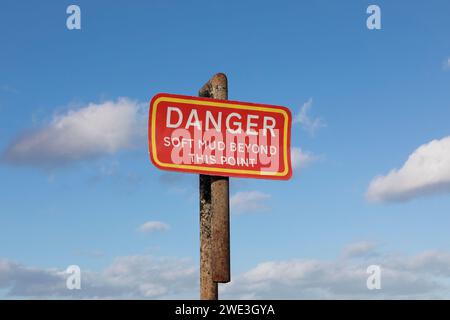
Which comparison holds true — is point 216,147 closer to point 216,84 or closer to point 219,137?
point 219,137

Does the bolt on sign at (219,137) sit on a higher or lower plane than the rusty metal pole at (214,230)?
higher

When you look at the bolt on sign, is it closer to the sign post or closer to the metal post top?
the sign post

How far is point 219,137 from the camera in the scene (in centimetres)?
906

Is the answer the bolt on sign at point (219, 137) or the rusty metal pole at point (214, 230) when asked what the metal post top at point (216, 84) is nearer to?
the rusty metal pole at point (214, 230)

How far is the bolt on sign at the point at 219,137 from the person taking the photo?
8.91 meters

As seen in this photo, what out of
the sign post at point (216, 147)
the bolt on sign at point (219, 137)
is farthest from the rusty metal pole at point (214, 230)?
the bolt on sign at point (219, 137)

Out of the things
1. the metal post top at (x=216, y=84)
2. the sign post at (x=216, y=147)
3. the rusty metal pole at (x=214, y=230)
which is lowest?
the rusty metal pole at (x=214, y=230)

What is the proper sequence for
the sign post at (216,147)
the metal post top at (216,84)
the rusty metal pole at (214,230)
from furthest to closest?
the metal post top at (216,84) < the sign post at (216,147) < the rusty metal pole at (214,230)

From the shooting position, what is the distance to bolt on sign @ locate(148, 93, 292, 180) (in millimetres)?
8906

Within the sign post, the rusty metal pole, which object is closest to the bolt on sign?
the sign post

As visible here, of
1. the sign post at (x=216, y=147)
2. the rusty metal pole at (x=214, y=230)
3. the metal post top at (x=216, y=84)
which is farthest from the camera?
the metal post top at (x=216, y=84)

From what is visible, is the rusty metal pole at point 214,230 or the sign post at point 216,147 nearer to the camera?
the rusty metal pole at point 214,230
